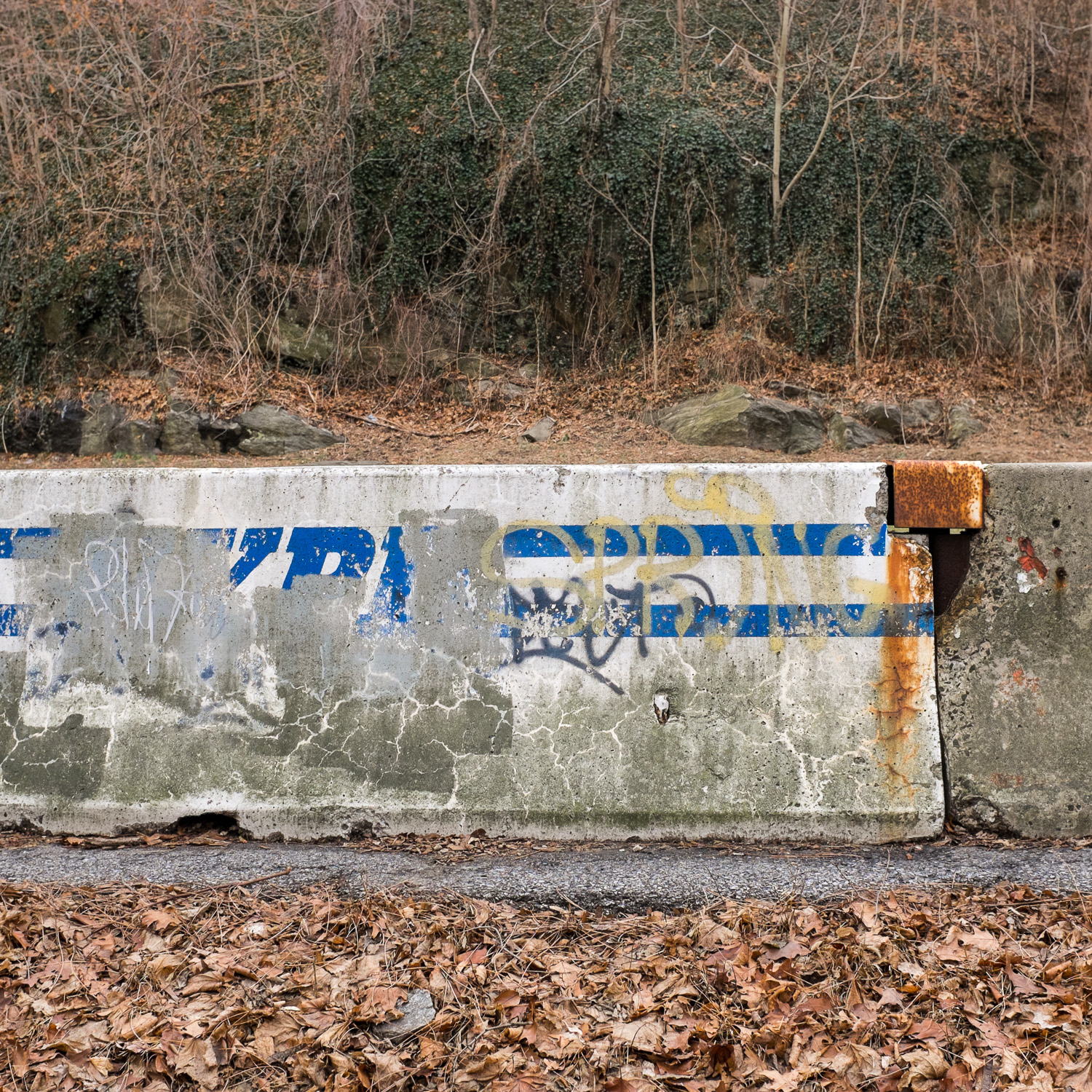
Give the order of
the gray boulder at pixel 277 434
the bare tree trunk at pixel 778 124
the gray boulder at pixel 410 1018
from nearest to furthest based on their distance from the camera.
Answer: the gray boulder at pixel 410 1018 → the gray boulder at pixel 277 434 → the bare tree trunk at pixel 778 124

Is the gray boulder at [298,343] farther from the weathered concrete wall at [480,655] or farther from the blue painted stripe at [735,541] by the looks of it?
the blue painted stripe at [735,541]

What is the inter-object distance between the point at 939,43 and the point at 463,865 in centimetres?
1220

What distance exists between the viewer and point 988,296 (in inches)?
375

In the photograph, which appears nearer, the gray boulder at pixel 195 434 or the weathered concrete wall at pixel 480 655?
the weathered concrete wall at pixel 480 655

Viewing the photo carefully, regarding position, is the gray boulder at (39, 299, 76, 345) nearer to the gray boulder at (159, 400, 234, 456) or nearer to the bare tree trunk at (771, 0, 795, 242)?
the gray boulder at (159, 400, 234, 456)

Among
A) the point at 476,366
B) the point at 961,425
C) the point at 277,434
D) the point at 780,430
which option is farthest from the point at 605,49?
the point at 277,434

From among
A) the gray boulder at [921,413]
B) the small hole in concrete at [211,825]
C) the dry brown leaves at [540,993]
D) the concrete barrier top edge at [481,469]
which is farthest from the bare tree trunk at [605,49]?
the dry brown leaves at [540,993]

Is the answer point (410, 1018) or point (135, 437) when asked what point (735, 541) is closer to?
point (410, 1018)

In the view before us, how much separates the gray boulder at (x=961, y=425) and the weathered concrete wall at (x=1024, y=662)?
444 cm

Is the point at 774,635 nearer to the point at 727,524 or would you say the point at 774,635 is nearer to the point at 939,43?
the point at 727,524

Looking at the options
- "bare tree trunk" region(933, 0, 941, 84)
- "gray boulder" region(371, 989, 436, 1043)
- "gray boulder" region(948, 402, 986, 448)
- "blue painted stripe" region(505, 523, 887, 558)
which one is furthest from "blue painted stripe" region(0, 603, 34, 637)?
"bare tree trunk" region(933, 0, 941, 84)

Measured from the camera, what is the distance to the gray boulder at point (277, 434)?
8.16 meters

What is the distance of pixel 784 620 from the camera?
4.18 m

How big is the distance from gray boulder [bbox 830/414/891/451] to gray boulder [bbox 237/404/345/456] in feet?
15.7
